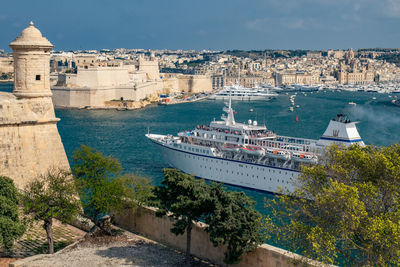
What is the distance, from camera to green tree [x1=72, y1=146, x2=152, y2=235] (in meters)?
8.25

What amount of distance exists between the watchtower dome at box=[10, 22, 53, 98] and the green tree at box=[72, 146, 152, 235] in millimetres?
1385

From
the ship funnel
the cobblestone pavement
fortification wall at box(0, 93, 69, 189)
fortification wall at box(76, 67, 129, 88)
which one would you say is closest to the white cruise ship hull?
the ship funnel

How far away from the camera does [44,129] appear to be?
8.84m

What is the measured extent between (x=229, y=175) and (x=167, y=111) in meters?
32.4

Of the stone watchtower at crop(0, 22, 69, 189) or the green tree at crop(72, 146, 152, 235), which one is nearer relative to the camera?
the green tree at crop(72, 146, 152, 235)

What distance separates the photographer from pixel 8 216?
7375mm

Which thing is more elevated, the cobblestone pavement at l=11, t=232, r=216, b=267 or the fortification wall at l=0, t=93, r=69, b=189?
the fortification wall at l=0, t=93, r=69, b=189

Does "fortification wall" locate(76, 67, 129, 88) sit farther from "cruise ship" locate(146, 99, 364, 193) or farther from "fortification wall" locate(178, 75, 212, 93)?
"cruise ship" locate(146, 99, 364, 193)

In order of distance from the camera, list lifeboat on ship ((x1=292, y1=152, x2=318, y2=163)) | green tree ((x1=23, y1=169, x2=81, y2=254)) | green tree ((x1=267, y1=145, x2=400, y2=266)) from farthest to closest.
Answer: lifeboat on ship ((x1=292, y1=152, x2=318, y2=163)) → green tree ((x1=23, y1=169, x2=81, y2=254)) → green tree ((x1=267, y1=145, x2=400, y2=266))

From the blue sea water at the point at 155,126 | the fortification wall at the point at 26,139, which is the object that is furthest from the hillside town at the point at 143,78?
the fortification wall at the point at 26,139

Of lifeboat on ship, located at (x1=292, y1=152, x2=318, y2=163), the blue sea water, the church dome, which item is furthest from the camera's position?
the blue sea water

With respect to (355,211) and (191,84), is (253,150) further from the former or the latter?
(191,84)

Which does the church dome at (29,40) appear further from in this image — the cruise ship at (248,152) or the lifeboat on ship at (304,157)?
the lifeboat on ship at (304,157)

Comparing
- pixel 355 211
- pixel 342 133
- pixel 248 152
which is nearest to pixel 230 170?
pixel 248 152
